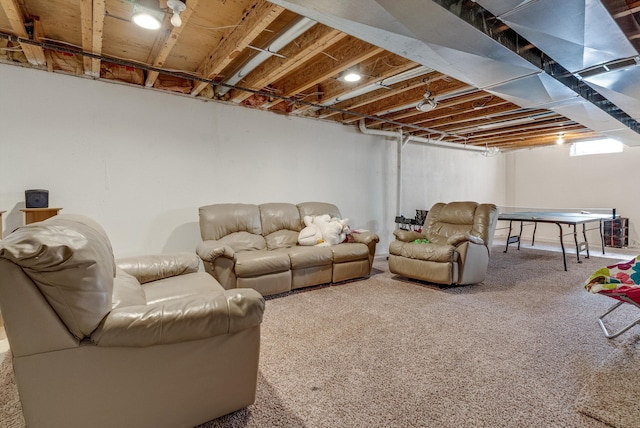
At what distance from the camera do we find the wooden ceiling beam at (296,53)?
2.46 m

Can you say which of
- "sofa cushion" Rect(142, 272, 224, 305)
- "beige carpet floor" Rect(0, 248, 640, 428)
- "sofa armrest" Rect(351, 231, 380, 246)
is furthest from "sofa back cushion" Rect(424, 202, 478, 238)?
"sofa cushion" Rect(142, 272, 224, 305)

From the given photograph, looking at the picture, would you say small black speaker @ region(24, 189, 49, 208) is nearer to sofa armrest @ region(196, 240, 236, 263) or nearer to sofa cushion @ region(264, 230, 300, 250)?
sofa armrest @ region(196, 240, 236, 263)

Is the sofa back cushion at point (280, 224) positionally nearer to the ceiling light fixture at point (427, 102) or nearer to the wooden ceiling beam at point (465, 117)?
the ceiling light fixture at point (427, 102)

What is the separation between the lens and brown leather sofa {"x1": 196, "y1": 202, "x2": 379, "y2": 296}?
317 cm

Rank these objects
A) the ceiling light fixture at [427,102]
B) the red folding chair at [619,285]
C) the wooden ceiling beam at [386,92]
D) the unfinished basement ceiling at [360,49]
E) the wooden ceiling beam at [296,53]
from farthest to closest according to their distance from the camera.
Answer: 1. the ceiling light fixture at [427,102]
2. the wooden ceiling beam at [386,92]
3. the wooden ceiling beam at [296,53]
4. the red folding chair at [619,285]
5. the unfinished basement ceiling at [360,49]

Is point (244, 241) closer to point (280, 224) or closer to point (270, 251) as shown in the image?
point (270, 251)

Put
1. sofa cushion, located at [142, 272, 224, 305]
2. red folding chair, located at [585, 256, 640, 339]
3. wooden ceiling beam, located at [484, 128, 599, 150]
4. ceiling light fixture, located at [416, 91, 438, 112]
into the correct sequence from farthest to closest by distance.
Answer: wooden ceiling beam, located at [484, 128, 599, 150] → ceiling light fixture, located at [416, 91, 438, 112] → red folding chair, located at [585, 256, 640, 339] → sofa cushion, located at [142, 272, 224, 305]

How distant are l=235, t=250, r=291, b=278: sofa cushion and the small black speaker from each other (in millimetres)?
1800

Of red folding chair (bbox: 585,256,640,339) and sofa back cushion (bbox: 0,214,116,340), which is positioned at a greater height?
sofa back cushion (bbox: 0,214,116,340)

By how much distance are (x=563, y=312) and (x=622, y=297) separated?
85 cm

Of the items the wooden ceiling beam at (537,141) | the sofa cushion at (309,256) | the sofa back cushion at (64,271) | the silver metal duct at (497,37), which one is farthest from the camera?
the wooden ceiling beam at (537,141)

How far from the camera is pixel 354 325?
104 inches

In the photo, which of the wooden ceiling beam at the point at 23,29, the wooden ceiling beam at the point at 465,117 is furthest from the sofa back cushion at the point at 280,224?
the wooden ceiling beam at the point at 465,117

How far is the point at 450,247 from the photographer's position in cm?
360
